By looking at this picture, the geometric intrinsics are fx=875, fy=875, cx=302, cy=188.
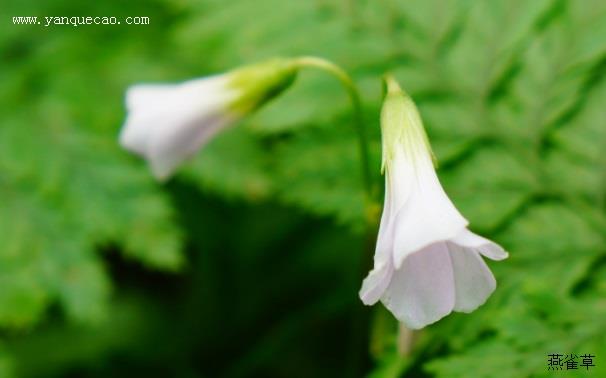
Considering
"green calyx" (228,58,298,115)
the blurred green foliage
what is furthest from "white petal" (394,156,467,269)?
"green calyx" (228,58,298,115)

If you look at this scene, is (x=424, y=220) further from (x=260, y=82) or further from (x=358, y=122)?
(x=260, y=82)

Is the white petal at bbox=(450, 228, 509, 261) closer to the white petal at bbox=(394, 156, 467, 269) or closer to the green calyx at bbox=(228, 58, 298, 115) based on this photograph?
the white petal at bbox=(394, 156, 467, 269)

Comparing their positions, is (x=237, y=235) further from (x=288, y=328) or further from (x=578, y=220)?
(x=578, y=220)

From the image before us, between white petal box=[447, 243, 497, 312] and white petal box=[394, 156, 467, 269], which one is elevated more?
white petal box=[394, 156, 467, 269]

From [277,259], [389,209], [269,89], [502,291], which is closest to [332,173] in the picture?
[269,89]

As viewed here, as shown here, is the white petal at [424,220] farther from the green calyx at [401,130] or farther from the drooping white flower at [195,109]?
the drooping white flower at [195,109]

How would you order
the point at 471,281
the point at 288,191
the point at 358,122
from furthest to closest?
the point at 288,191
the point at 358,122
the point at 471,281

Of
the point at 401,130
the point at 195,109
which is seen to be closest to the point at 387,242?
the point at 401,130
